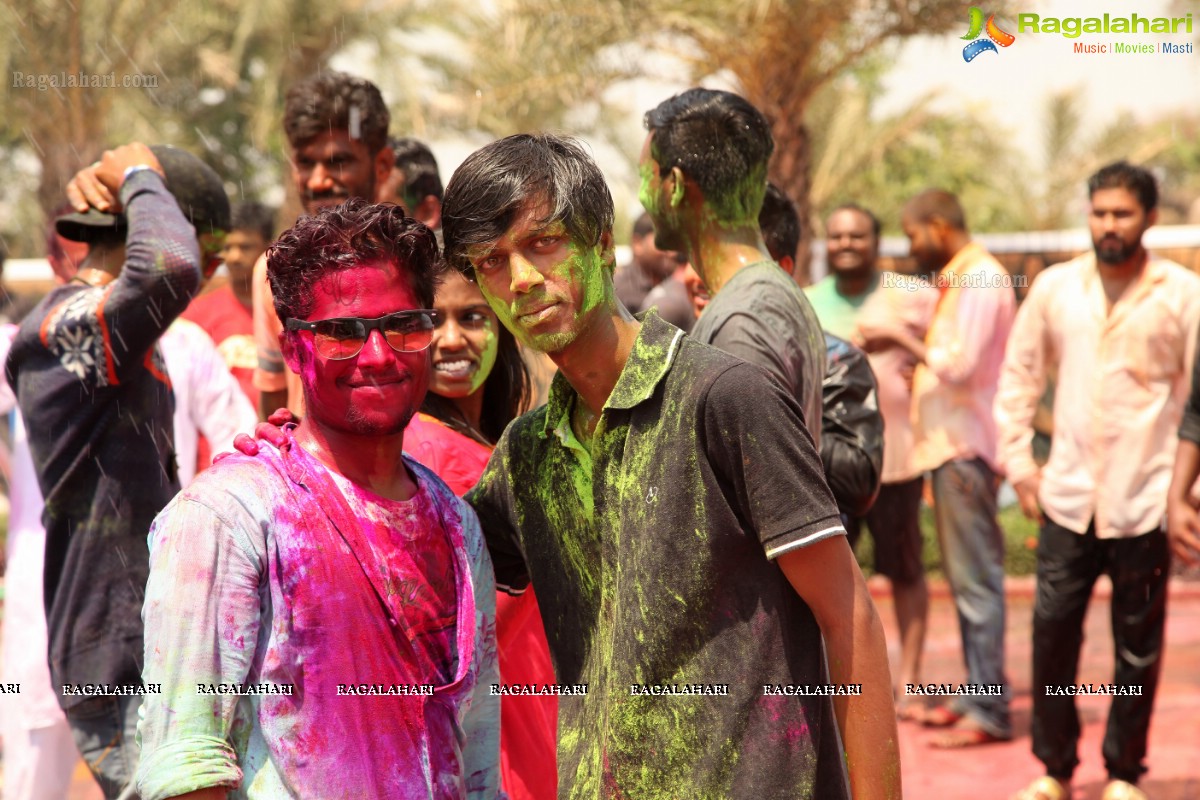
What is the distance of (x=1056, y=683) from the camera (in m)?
5.36

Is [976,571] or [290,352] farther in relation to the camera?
[976,571]

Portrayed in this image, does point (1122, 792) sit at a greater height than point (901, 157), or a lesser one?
lesser

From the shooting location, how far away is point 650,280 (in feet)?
24.1

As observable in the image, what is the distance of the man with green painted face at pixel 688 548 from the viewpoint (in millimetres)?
2117

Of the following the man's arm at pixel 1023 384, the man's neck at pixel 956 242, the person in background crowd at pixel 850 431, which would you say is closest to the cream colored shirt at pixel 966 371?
the man's neck at pixel 956 242

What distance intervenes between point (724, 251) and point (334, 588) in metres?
1.75

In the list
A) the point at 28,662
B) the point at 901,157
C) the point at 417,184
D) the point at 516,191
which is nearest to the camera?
the point at 516,191

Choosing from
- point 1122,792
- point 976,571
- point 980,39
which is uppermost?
point 980,39

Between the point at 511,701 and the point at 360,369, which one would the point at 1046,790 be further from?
the point at 360,369

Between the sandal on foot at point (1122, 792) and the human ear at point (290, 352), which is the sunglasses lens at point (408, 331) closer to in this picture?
the human ear at point (290, 352)

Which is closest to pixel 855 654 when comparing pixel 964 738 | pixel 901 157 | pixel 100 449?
pixel 100 449

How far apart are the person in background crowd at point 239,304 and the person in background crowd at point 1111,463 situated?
11.1ft

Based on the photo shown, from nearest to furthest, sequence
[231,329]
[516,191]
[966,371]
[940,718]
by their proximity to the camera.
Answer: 1. [516,191]
2. [231,329]
3. [940,718]
4. [966,371]

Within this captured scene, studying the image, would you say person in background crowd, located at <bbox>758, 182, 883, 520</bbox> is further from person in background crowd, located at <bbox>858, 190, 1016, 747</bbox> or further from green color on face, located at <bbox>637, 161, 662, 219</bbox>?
person in background crowd, located at <bbox>858, 190, 1016, 747</bbox>
